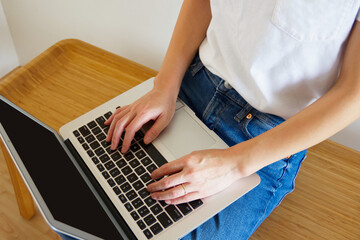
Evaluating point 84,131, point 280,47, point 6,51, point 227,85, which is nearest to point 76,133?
point 84,131

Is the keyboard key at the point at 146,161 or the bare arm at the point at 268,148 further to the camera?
the keyboard key at the point at 146,161

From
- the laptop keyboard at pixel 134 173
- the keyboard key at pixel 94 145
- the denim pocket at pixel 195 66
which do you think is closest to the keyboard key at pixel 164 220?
the laptop keyboard at pixel 134 173

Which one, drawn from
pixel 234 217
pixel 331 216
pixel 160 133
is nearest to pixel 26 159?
pixel 160 133

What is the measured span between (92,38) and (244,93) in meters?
0.82

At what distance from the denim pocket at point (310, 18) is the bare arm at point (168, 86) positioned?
0.78 ft

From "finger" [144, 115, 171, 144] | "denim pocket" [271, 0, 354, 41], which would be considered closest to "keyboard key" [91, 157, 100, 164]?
"finger" [144, 115, 171, 144]

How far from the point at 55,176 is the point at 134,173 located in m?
0.15

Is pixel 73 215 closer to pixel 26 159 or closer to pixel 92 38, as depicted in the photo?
pixel 26 159

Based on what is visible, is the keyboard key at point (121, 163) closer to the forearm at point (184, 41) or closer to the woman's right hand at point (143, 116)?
the woman's right hand at point (143, 116)

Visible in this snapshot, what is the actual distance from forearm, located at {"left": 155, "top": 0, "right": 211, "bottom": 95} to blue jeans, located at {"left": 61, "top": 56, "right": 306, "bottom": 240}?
40mm

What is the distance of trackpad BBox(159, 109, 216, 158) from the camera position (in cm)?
68

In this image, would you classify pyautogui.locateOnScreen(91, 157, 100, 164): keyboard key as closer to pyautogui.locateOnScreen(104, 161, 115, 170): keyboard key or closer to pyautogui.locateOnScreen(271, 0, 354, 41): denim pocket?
pyautogui.locateOnScreen(104, 161, 115, 170): keyboard key

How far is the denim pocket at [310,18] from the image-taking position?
513 mm

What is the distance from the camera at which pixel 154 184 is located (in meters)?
0.60
